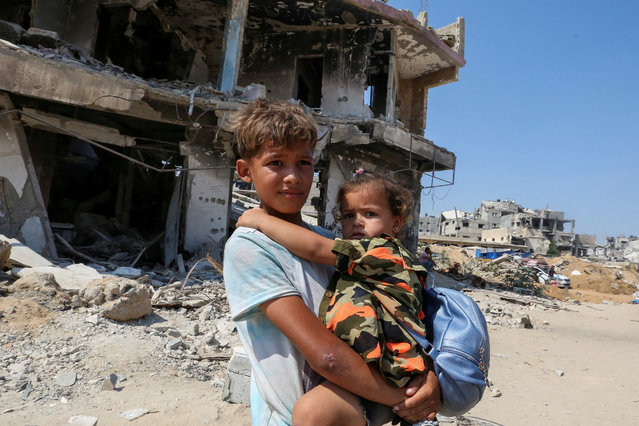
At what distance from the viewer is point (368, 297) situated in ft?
3.76

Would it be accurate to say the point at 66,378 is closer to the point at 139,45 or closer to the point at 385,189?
the point at 385,189

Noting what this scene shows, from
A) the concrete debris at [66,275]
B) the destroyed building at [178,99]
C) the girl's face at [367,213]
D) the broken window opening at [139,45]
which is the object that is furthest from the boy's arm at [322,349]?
the broken window opening at [139,45]

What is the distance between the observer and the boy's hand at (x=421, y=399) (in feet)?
3.51

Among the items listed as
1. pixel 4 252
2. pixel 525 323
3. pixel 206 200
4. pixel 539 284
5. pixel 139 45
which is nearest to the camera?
pixel 4 252

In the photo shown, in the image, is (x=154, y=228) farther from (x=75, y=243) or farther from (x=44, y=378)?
(x=44, y=378)

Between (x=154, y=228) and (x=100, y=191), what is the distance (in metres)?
2.26

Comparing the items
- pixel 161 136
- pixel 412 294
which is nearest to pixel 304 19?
pixel 161 136

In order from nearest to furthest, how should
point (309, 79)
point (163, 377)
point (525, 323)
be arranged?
point (163, 377), point (525, 323), point (309, 79)

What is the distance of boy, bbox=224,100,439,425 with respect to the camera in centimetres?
100

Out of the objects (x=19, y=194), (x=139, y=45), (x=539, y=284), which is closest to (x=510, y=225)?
(x=539, y=284)

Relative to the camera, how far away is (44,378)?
3.41 meters

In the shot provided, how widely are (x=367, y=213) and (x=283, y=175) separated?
1.75 feet

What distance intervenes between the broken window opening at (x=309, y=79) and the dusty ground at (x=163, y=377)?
8616 mm

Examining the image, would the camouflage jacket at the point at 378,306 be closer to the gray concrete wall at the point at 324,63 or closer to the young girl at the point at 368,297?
the young girl at the point at 368,297
